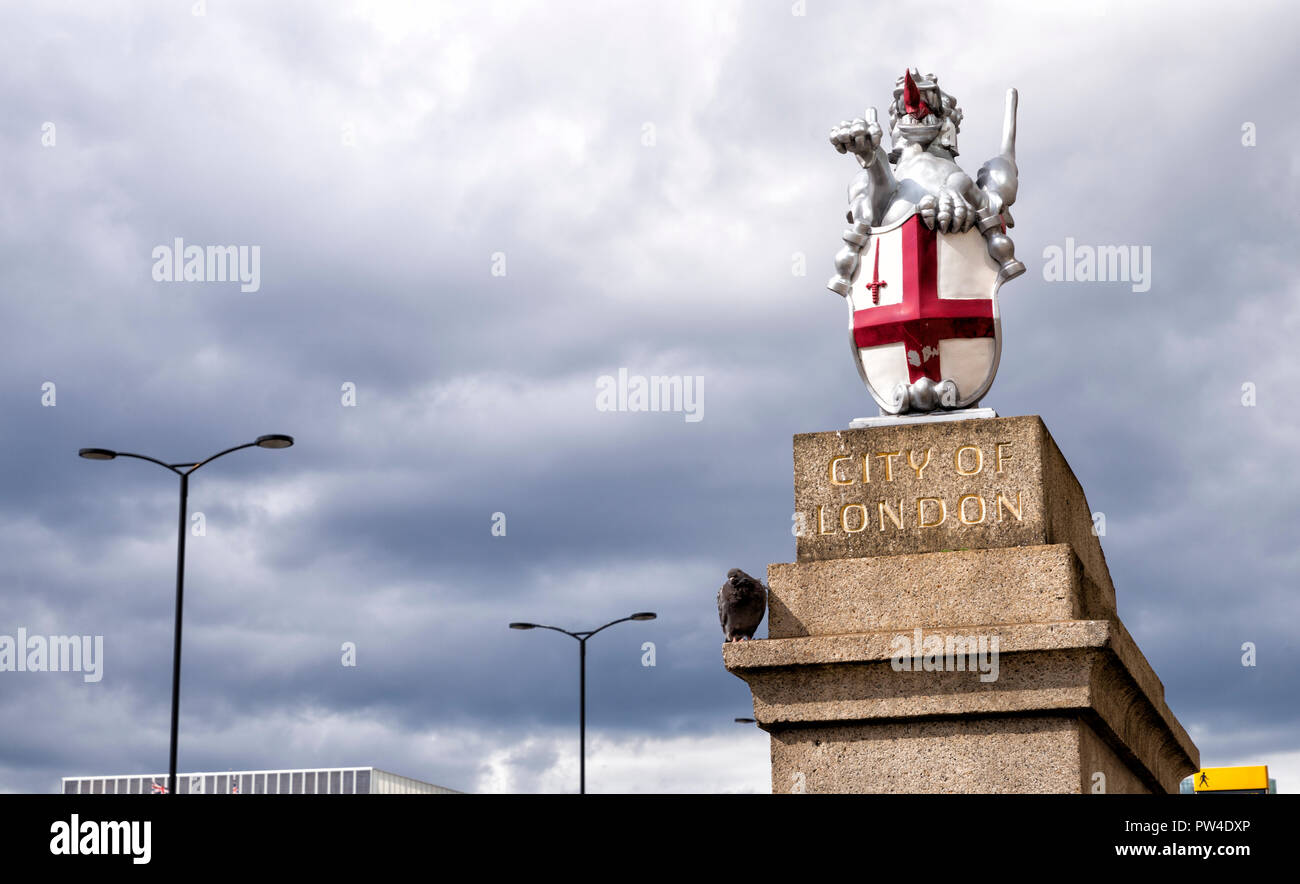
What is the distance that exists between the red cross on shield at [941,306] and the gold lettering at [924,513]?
0.70 meters

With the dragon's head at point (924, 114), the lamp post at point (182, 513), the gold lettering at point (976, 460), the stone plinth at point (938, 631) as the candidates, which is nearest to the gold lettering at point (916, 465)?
the stone plinth at point (938, 631)

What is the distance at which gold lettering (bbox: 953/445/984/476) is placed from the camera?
8523mm

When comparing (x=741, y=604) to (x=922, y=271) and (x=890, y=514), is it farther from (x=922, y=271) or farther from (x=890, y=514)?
(x=922, y=271)

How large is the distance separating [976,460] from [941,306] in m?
0.97

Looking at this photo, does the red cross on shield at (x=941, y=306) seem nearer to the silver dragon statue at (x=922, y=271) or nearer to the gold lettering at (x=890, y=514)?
the silver dragon statue at (x=922, y=271)

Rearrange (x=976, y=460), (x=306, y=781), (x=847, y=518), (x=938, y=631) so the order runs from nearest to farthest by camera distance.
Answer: (x=938, y=631) < (x=976, y=460) < (x=847, y=518) < (x=306, y=781)

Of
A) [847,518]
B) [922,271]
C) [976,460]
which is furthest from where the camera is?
[922,271]

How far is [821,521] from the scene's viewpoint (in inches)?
342

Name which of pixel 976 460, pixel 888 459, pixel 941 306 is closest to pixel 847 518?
pixel 888 459
